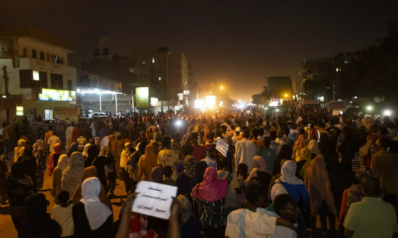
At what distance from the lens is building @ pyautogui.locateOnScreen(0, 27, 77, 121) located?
36.8m

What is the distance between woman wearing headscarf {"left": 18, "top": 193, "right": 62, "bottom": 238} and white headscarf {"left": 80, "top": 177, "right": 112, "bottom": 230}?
49cm

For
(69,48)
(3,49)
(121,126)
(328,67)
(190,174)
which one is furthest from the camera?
(328,67)

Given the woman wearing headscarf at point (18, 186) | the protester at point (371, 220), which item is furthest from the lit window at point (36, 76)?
the protester at point (371, 220)

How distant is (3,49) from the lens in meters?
36.9

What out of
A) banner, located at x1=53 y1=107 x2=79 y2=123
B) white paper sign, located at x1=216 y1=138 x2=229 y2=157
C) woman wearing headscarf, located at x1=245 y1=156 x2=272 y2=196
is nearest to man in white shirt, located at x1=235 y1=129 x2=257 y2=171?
white paper sign, located at x1=216 y1=138 x2=229 y2=157

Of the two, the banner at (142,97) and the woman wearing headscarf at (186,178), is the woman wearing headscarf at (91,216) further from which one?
the banner at (142,97)

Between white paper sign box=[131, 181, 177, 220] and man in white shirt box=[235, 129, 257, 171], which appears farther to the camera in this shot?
man in white shirt box=[235, 129, 257, 171]

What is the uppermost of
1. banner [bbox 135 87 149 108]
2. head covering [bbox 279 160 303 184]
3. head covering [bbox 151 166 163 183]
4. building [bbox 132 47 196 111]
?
building [bbox 132 47 196 111]

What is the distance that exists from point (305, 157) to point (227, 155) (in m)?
1.69

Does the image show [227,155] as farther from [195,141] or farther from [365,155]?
[365,155]

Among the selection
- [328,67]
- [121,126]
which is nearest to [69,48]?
[121,126]

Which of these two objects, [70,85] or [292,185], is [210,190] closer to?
[292,185]

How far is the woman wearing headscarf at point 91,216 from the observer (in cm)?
400

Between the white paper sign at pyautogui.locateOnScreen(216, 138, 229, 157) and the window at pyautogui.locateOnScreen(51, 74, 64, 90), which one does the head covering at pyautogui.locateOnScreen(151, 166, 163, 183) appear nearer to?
the white paper sign at pyautogui.locateOnScreen(216, 138, 229, 157)
